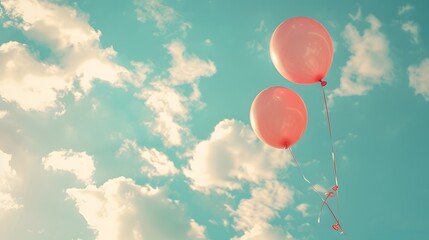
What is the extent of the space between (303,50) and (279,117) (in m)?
1.52

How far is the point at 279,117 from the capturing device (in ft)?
25.4

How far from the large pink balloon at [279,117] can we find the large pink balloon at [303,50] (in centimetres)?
48

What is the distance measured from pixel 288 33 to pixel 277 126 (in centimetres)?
204

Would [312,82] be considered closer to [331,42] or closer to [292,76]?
[292,76]

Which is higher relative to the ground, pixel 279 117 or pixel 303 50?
pixel 303 50

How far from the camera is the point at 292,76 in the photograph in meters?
7.74

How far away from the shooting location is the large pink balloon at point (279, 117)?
775cm

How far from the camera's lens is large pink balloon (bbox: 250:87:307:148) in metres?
7.75

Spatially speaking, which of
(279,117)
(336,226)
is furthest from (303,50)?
(336,226)

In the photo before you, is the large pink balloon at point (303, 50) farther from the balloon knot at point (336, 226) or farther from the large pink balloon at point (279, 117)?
the balloon knot at point (336, 226)

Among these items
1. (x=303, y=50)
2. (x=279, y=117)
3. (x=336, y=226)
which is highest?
(x=303, y=50)

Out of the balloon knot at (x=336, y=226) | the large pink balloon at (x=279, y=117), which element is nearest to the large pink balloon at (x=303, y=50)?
the large pink balloon at (x=279, y=117)

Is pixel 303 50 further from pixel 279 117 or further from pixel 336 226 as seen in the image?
pixel 336 226

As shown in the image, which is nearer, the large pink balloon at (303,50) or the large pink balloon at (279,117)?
the large pink balloon at (303,50)
